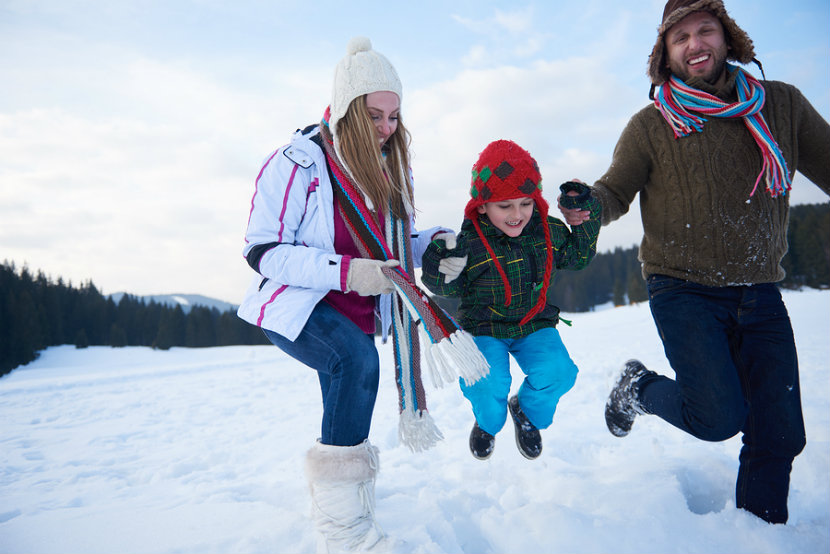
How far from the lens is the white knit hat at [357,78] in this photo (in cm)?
225

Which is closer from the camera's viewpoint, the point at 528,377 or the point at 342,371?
the point at 342,371

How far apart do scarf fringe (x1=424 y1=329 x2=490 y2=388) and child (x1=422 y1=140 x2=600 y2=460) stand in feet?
1.60

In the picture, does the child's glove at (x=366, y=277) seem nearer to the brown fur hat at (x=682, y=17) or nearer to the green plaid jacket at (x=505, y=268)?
the green plaid jacket at (x=505, y=268)

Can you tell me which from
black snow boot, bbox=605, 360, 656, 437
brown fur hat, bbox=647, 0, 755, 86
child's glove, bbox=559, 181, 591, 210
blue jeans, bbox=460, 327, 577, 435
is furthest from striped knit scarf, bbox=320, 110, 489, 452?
brown fur hat, bbox=647, 0, 755, 86

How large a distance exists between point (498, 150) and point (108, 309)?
55999 mm

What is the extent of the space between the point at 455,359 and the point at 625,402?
1334 mm

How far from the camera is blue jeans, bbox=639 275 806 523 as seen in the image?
2.13 meters

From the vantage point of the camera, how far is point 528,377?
106 inches

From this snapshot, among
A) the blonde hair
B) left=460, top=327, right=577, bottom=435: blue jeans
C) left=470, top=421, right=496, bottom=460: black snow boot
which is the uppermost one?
the blonde hair

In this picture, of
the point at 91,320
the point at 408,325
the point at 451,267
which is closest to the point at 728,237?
the point at 451,267

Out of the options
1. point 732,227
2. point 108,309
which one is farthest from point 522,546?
point 108,309

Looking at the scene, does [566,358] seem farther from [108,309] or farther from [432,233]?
[108,309]

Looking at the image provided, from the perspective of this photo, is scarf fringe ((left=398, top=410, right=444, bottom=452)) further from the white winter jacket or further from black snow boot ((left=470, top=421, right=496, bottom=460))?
the white winter jacket

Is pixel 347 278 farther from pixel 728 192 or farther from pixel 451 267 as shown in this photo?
pixel 728 192
